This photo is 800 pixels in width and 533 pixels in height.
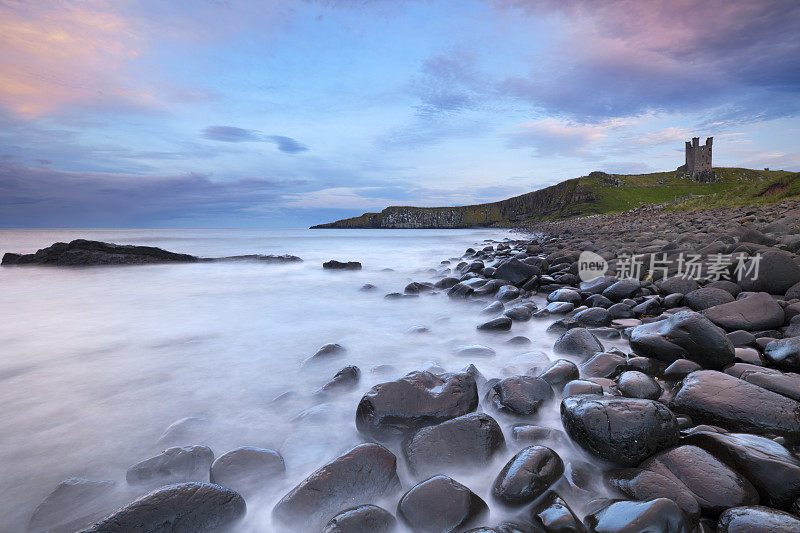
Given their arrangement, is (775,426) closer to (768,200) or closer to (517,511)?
(517,511)

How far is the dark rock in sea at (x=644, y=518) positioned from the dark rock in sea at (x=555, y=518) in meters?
0.09

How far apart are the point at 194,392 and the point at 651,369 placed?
3964mm

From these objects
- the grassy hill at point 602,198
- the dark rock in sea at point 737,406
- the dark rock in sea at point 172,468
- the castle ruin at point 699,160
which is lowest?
the dark rock in sea at point 172,468

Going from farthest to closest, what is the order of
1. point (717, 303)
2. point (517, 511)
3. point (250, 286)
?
point (250, 286), point (717, 303), point (517, 511)

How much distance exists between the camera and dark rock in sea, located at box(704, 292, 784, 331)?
3.46 m

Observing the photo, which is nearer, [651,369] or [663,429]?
[663,429]

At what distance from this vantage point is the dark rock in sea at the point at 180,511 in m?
1.58

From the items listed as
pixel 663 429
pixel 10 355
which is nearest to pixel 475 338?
pixel 663 429

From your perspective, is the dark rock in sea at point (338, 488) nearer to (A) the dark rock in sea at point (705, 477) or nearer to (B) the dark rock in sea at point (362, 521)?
(B) the dark rock in sea at point (362, 521)

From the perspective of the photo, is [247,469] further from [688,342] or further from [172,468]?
[688,342]

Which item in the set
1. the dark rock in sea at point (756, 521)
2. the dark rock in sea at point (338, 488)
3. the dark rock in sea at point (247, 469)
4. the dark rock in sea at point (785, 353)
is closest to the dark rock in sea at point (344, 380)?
the dark rock in sea at point (247, 469)

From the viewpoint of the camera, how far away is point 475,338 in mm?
4500

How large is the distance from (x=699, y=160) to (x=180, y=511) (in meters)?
109

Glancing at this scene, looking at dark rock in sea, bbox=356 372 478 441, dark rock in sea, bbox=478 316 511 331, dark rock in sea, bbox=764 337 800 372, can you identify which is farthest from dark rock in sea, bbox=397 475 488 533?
dark rock in sea, bbox=478 316 511 331
